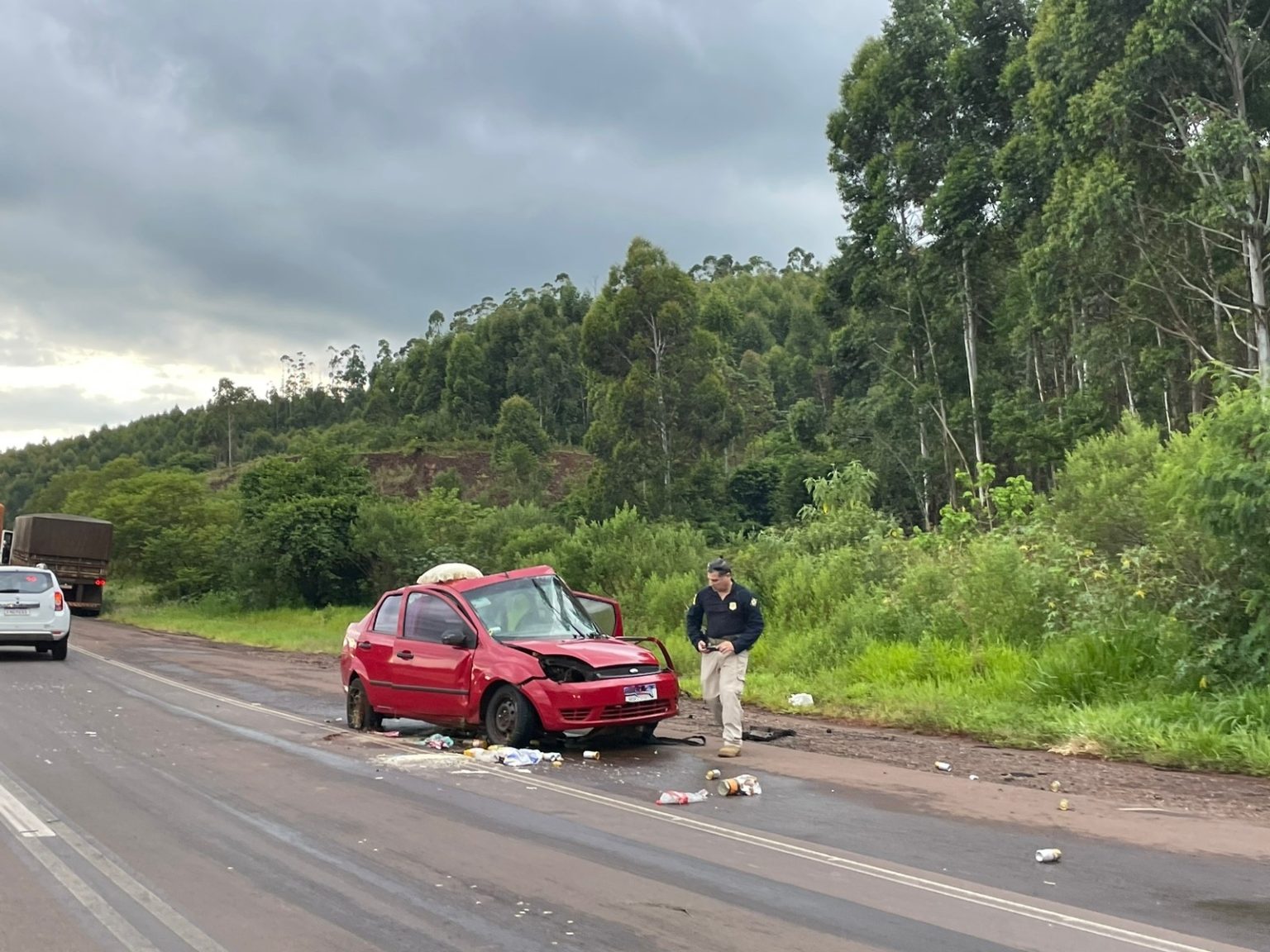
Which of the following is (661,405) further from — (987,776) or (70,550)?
(987,776)

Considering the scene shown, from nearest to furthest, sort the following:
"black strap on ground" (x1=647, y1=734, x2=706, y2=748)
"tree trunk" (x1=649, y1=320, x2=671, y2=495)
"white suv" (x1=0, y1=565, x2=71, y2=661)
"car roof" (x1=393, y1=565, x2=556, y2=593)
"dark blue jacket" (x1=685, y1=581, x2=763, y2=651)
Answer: "dark blue jacket" (x1=685, y1=581, x2=763, y2=651)
"black strap on ground" (x1=647, y1=734, x2=706, y2=748)
"car roof" (x1=393, y1=565, x2=556, y2=593)
"white suv" (x1=0, y1=565, x2=71, y2=661)
"tree trunk" (x1=649, y1=320, x2=671, y2=495)

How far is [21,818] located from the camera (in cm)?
775

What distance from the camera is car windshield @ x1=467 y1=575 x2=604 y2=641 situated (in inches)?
440

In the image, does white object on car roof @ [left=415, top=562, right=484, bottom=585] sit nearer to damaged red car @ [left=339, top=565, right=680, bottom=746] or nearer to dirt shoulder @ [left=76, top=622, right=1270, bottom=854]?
damaged red car @ [left=339, top=565, right=680, bottom=746]

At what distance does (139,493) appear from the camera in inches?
2186

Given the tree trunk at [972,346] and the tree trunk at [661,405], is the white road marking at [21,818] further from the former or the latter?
the tree trunk at [661,405]

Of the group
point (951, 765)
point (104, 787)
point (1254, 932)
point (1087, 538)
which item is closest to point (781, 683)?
point (1087, 538)

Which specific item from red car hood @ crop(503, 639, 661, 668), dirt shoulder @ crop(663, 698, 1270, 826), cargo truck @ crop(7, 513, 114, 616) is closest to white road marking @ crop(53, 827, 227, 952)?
red car hood @ crop(503, 639, 661, 668)

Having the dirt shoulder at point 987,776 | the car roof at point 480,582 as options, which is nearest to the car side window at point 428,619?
the car roof at point 480,582

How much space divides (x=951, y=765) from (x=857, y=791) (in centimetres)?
Answer: 158

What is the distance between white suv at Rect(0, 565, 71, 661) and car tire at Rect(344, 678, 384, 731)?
11017mm

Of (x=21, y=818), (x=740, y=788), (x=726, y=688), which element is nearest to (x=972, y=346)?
(x=726, y=688)

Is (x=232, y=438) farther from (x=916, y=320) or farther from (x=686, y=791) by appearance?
(x=686, y=791)

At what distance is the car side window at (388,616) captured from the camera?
12.2 metres
